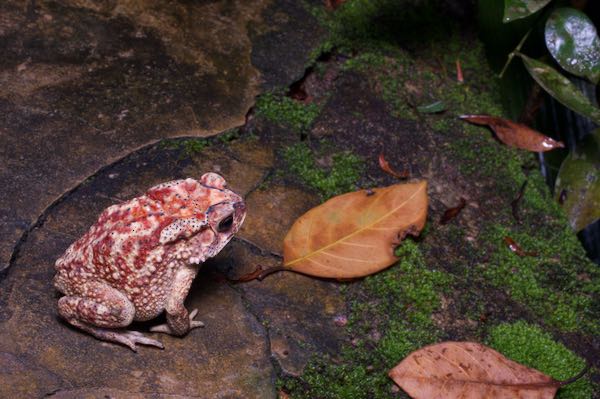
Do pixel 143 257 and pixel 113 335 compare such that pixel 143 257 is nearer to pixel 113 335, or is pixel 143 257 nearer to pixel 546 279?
pixel 113 335

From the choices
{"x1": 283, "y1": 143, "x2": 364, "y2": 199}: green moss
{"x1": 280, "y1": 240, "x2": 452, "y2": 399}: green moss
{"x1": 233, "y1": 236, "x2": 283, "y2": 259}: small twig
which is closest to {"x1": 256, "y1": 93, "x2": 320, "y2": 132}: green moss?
{"x1": 283, "y1": 143, "x2": 364, "y2": 199}: green moss

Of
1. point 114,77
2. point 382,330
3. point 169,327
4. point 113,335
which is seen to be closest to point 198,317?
point 169,327

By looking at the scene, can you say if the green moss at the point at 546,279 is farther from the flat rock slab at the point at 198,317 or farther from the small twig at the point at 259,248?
the small twig at the point at 259,248

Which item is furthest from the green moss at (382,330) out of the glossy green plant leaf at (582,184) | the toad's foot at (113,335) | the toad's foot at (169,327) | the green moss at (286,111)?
the glossy green plant leaf at (582,184)

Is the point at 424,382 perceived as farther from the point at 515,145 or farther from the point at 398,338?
the point at 515,145

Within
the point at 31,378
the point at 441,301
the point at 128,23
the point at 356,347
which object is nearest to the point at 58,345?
the point at 31,378

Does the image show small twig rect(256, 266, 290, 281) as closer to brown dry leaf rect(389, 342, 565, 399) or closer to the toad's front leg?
the toad's front leg
